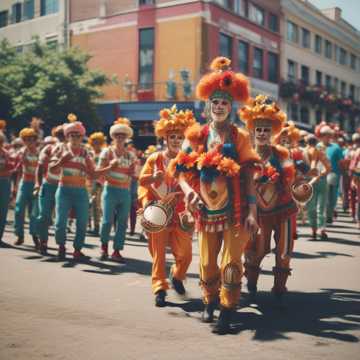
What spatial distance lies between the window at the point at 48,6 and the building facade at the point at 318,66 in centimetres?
1319

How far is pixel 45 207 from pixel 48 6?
24798mm

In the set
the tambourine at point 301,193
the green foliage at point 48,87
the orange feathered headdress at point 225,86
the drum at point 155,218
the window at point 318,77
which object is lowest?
the drum at point 155,218

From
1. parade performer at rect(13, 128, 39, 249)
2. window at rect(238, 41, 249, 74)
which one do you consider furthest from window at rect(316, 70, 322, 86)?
parade performer at rect(13, 128, 39, 249)

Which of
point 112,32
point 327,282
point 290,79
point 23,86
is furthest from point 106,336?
point 290,79

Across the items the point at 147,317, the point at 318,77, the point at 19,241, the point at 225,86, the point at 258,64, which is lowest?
the point at 147,317

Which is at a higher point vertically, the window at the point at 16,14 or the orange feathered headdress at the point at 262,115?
the window at the point at 16,14

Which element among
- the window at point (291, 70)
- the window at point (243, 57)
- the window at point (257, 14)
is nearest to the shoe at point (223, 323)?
the window at point (243, 57)

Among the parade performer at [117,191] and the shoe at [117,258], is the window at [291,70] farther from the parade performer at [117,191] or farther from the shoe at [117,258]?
the shoe at [117,258]

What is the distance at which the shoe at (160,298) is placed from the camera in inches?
216

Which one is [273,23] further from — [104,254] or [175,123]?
[175,123]

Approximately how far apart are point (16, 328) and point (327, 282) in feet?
12.6

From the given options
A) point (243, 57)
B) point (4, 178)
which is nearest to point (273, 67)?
point (243, 57)

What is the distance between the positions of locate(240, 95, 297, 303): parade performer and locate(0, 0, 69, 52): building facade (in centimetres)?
2639

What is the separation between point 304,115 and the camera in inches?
1411
